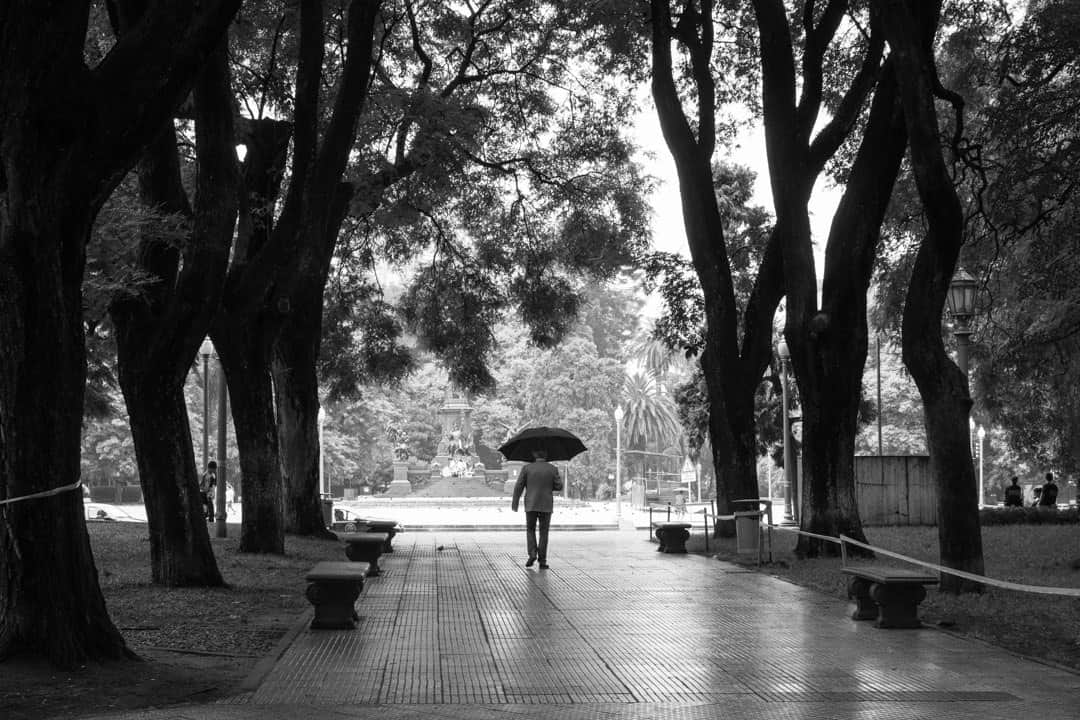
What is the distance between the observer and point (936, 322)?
14414mm

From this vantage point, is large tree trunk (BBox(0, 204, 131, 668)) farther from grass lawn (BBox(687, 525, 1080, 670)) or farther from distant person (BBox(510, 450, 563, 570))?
distant person (BBox(510, 450, 563, 570))

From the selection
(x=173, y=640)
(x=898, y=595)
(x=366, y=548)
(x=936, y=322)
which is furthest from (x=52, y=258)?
(x=366, y=548)

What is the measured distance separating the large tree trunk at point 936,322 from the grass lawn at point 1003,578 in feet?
2.39

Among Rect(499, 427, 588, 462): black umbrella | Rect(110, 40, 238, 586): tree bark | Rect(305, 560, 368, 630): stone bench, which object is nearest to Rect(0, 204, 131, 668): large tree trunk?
Rect(305, 560, 368, 630): stone bench

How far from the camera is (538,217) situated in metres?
31.7

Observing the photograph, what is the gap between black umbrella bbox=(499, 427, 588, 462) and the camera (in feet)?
78.2

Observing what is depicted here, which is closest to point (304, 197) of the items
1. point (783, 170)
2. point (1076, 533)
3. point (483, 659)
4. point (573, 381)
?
point (783, 170)

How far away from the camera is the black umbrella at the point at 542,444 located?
23844 mm

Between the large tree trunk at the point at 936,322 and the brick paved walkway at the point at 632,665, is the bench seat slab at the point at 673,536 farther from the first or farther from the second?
the large tree trunk at the point at 936,322

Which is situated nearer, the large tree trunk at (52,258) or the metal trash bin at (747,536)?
the large tree trunk at (52,258)

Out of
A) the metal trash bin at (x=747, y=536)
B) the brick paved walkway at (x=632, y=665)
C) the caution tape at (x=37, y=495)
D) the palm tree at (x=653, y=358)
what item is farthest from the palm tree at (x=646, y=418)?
the caution tape at (x=37, y=495)

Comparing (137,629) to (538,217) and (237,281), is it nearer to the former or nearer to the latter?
(237,281)

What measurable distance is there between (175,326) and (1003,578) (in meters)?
10.6

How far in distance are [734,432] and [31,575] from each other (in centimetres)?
1532
